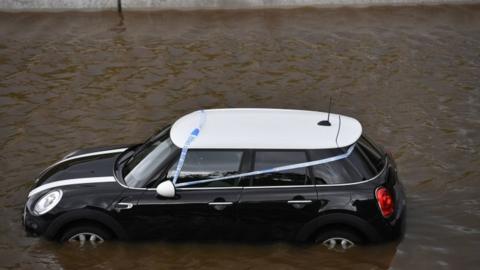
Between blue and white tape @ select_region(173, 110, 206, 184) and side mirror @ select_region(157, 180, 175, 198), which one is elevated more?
blue and white tape @ select_region(173, 110, 206, 184)

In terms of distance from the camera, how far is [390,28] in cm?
1609

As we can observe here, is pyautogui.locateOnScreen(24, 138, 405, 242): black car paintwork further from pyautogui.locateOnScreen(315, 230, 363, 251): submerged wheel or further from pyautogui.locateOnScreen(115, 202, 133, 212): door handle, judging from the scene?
pyautogui.locateOnScreen(315, 230, 363, 251): submerged wheel

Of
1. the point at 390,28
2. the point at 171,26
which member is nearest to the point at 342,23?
the point at 390,28

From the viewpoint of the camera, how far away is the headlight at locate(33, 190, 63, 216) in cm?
742

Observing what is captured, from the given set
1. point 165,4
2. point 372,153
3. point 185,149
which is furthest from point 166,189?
point 165,4

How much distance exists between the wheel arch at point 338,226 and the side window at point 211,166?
0.92 metres

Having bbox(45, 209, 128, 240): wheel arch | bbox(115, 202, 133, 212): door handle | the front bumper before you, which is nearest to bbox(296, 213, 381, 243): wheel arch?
bbox(115, 202, 133, 212): door handle

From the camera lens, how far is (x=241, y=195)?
7246mm

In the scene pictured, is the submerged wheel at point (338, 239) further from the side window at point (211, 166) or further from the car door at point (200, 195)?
the side window at point (211, 166)

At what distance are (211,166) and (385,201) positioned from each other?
1885 millimetres

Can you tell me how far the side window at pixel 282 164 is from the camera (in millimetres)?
7258

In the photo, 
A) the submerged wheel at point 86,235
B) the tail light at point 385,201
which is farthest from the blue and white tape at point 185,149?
the tail light at point 385,201

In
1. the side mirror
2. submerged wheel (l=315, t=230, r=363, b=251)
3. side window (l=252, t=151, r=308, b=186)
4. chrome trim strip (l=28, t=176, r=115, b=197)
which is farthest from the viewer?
chrome trim strip (l=28, t=176, r=115, b=197)

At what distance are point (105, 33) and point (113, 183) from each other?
9023 mm
